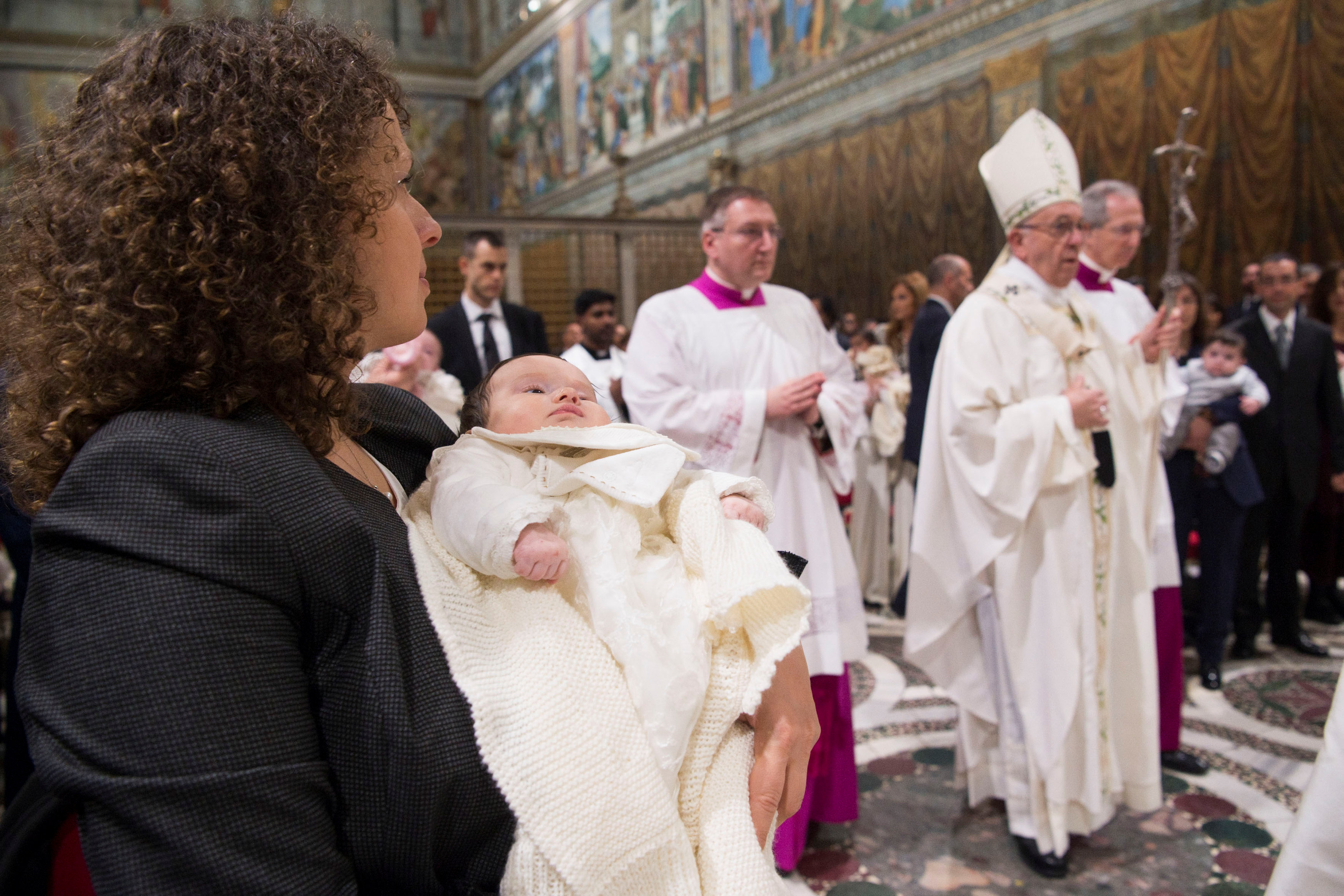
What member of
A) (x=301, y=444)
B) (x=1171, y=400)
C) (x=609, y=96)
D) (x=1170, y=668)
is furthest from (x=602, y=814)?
(x=609, y=96)

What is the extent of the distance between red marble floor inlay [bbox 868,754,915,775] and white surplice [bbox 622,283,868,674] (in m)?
0.68

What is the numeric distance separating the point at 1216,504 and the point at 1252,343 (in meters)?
0.94

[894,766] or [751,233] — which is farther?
[894,766]

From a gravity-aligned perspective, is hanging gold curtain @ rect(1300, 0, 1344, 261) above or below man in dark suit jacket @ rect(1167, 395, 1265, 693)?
above

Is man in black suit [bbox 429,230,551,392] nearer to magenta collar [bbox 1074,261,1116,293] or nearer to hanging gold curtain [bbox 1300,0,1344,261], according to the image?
magenta collar [bbox 1074,261,1116,293]

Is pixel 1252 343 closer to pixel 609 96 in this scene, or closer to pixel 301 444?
pixel 301 444

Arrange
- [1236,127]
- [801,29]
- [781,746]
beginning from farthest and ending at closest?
[801,29], [1236,127], [781,746]

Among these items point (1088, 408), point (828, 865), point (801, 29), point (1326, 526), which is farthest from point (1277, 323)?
point (801, 29)

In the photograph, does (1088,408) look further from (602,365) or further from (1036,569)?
(602,365)

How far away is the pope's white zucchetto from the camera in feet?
10.3

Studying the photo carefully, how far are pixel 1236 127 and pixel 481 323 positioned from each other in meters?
4.94

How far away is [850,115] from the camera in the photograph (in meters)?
9.54

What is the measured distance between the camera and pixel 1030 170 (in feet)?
10.4

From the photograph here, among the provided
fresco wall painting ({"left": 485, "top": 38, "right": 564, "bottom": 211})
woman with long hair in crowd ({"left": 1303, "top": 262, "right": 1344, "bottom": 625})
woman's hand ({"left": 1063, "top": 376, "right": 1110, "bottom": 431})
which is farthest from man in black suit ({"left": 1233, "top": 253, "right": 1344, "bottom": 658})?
fresco wall painting ({"left": 485, "top": 38, "right": 564, "bottom": 211})
